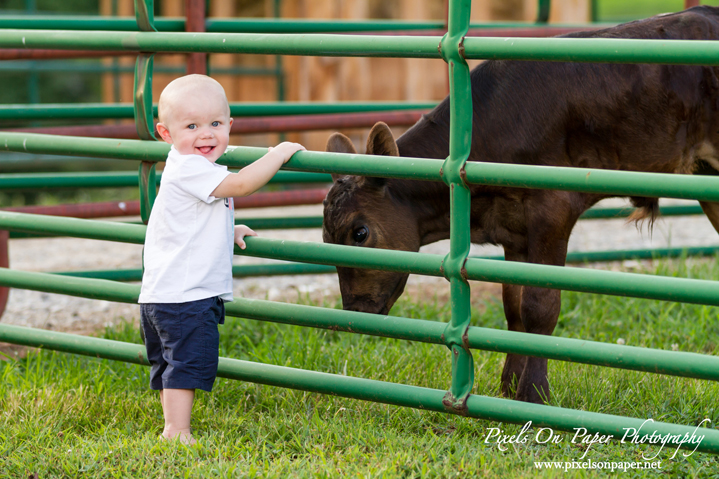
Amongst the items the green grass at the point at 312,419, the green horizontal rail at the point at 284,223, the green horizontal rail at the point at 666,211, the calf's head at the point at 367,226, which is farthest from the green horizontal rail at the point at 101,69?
the calf's head at the point at 367,226

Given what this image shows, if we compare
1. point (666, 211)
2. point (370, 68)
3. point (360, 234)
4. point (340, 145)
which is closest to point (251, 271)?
point (340, 145)

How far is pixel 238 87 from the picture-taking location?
1166 cm

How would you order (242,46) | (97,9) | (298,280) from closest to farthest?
(242,46) < (298,280) < (97,9)

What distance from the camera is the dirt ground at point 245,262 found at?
498cm

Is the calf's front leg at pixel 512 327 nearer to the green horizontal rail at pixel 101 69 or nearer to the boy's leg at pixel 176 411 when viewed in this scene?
the boy's leg at pixel 176 411

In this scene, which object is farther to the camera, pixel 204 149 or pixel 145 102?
pixel 145 102

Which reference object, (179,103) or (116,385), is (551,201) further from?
(116,385)

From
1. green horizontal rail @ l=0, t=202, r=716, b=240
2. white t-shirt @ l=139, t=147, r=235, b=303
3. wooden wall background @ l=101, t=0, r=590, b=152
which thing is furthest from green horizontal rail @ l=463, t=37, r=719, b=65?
wooden wall background @ l=101, t=0, r=590, b=152

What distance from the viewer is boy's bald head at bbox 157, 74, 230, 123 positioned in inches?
101

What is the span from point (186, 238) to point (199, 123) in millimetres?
391

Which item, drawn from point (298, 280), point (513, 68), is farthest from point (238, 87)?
point (513, 68)

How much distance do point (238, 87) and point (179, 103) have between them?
9.37 metres

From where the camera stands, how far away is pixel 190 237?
8.61 ft

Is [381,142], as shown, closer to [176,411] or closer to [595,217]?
[176,411]
